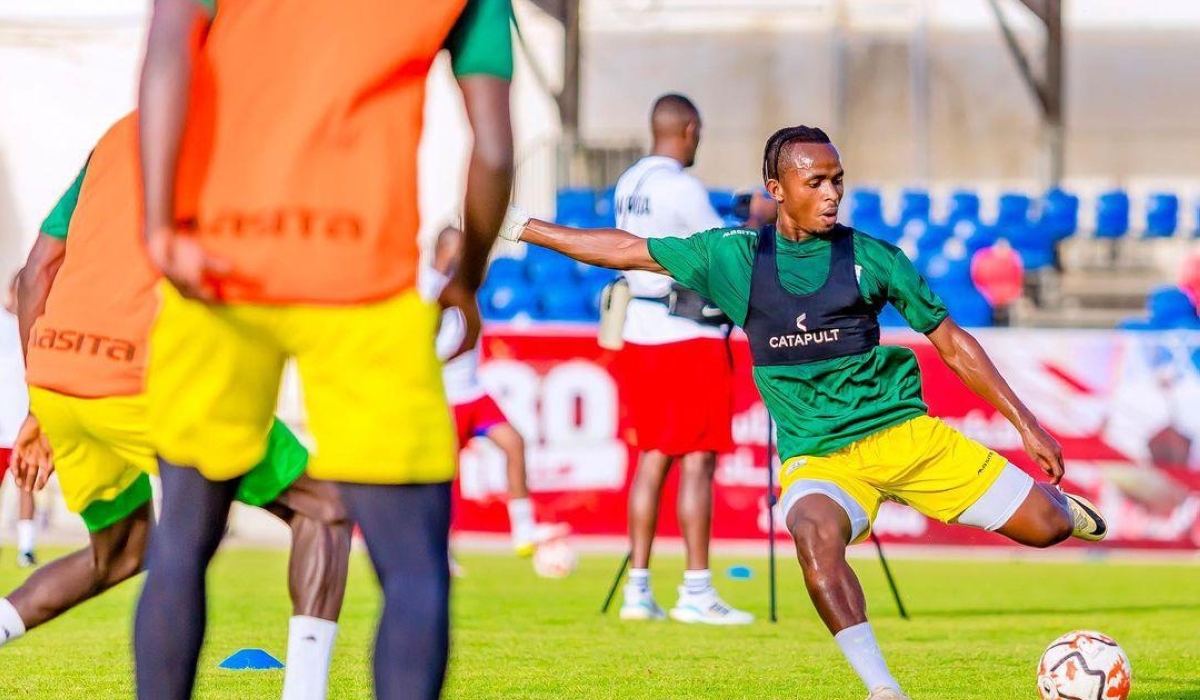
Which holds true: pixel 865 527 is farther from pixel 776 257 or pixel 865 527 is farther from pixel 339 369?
pixel 339 369

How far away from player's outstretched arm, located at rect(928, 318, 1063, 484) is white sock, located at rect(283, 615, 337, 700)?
221cm

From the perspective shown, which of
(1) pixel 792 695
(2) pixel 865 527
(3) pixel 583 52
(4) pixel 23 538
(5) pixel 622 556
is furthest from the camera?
(3) pixel 583 52

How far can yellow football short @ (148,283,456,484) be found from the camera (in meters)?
3.15

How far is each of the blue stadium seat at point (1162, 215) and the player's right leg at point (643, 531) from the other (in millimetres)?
13332

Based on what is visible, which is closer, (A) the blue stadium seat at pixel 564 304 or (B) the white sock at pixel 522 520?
(B) the white sock at pixel 522 520

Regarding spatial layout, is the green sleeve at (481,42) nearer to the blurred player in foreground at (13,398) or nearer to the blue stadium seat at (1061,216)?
the blurred player in foreground at (13,398)

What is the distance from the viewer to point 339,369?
3156mm

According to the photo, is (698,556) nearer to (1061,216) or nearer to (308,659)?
(308,659)

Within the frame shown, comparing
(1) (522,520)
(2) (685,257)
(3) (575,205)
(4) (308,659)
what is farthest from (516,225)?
(3) (575,205)

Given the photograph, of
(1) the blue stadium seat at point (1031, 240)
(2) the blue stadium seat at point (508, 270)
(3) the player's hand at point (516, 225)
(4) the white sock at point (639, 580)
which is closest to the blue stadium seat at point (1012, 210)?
(1) the blue stadium seat at point (1031, 240)

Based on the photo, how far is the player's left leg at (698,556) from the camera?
8344 mm

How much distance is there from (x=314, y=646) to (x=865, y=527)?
198 centimetres

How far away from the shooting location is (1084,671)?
17.8ft

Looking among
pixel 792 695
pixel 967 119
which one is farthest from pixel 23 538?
pixel 967 119
